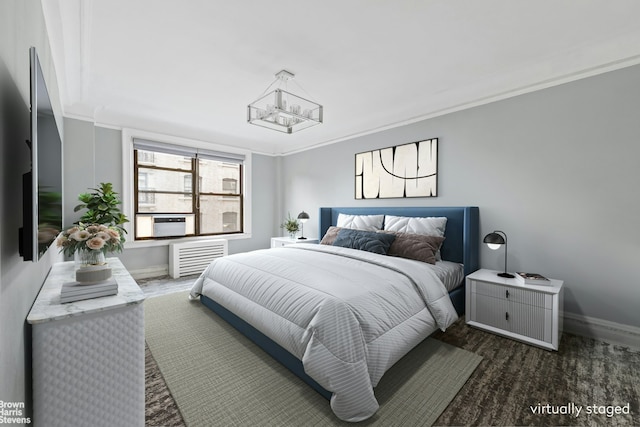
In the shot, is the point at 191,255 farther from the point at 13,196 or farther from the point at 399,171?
the point at 13,196

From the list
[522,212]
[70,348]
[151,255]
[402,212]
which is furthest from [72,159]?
[522,212]

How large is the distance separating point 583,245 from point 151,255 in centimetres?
542

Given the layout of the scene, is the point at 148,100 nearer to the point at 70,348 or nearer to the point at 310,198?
the point at 310,198

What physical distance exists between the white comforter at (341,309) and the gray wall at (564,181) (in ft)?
3.71

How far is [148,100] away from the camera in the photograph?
345 cm

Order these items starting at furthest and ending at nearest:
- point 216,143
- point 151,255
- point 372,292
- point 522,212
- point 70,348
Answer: point 216,143
point 151,255
point 522,212
point 372,292
point 70,348

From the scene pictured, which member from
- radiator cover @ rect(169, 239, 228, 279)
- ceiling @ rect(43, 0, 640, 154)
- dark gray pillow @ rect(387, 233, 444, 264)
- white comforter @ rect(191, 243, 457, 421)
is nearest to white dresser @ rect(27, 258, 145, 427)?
white comforter @ rect(191, 243, 457, 421)

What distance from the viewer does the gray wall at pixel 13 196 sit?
0.86 metres

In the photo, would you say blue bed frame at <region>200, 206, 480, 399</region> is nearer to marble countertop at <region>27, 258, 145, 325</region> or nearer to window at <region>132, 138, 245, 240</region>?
marble countertop at <region>27, 258, 145, 325</region>

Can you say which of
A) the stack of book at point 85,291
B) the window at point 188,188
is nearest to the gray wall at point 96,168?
the window at point 188,188

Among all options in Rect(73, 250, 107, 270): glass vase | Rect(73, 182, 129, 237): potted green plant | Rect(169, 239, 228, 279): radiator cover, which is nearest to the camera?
Rect(73, 250, 107, 270): glass vase

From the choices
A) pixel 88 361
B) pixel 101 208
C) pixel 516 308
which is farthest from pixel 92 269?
pixel 516 308

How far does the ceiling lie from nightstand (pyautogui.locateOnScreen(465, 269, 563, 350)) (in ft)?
6.38

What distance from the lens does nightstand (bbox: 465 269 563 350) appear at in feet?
7.16
